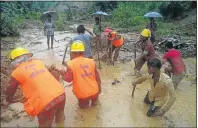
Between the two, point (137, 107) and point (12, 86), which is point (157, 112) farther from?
point (12, 86)

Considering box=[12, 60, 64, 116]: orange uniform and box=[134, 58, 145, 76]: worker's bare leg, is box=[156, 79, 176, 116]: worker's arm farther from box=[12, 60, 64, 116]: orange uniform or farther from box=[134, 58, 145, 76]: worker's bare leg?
box=[134, 58, 145, 76]: worker's bare leg

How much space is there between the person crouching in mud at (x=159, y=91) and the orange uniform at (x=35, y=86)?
1805 mm

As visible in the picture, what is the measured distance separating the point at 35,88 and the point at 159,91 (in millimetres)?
2297

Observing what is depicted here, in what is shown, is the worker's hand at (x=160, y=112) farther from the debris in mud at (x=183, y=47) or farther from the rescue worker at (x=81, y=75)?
the debris in mud at (x=183, y=47)

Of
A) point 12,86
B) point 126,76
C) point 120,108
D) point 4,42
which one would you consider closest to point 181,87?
point 126,76

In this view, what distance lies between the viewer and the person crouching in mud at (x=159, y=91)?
5.22 m

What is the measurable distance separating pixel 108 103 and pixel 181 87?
2.29m

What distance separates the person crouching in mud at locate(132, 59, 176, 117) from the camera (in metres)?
5.22

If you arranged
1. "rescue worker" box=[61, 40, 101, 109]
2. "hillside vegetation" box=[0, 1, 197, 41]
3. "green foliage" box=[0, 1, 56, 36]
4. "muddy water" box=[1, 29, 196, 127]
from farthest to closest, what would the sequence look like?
1. "hillside vegetation" box=[0, 1, 197, 41]
2. "green foliage" box=[0, 1, 56, 36]
3. "muddy water" box=[1, 29, 196, 127]
4. "rescue worker" box=[61, 40, 101, 109]

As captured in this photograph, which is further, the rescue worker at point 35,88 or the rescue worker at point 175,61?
the rescue worker at point 175,61

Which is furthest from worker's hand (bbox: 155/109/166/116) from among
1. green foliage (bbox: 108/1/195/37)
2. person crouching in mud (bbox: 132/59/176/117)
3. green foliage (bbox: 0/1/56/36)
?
green foliage (bbox: 108/1/195/37)

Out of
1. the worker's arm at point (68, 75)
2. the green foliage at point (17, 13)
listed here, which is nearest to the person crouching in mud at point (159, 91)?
the worker's arm at point (68, 75)

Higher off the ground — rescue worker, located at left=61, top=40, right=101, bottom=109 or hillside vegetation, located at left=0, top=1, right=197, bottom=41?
hillside vegetation, located at left=0, top=1, right=197, bottom=41

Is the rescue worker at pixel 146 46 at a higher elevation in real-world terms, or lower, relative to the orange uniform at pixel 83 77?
higher
